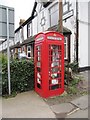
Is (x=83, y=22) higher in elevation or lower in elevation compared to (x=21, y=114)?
higher

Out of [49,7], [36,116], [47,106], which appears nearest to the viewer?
[36,116]

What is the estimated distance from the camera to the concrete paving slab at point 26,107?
505 centimetres

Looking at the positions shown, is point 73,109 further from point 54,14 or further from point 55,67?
point 54,14

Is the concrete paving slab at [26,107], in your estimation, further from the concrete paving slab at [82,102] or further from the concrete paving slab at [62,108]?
the concrete paving slab at [82,102]

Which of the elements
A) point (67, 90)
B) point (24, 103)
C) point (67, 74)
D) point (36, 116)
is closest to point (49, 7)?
point (67, 74)

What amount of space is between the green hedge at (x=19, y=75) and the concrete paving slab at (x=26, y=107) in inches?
18.5

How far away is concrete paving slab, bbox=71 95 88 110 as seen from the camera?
5.58m

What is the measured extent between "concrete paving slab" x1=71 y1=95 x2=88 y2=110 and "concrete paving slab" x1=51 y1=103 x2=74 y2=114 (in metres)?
0.24

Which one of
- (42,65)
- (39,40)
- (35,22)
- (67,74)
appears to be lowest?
(67,74)

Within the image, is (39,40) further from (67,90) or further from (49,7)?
(49,7)

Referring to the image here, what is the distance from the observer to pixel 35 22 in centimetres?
1912

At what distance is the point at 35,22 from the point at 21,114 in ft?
49.6

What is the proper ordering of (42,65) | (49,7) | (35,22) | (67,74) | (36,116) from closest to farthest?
(36,116) → (42,65) → (67,74) → (49,7) → (35,22)

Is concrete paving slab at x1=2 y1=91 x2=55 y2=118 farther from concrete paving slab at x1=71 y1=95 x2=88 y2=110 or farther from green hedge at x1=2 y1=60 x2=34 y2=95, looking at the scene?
concrete paving slab at x1=71 y1=95 x2=88 y2=110
